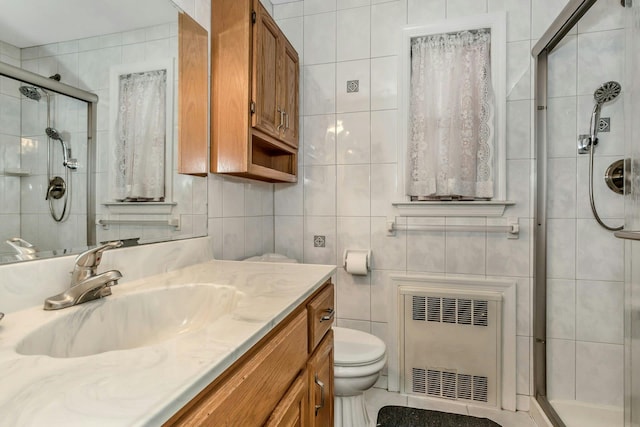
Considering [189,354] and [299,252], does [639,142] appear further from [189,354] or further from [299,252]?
[299,252]

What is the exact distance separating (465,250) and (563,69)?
1039mm

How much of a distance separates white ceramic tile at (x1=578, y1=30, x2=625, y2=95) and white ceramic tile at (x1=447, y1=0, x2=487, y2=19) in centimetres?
50

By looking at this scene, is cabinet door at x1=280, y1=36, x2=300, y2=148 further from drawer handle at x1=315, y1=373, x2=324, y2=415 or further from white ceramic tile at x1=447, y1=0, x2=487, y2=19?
drawer handle at x1=315, y1=373, x2=324, y2=415

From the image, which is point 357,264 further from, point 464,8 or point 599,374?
point 464,8

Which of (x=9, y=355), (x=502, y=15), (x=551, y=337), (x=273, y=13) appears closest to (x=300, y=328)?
(x=9, y=355)

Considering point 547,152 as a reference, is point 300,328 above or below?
below

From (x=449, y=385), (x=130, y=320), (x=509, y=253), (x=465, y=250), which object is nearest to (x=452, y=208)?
(x=465, y=250)

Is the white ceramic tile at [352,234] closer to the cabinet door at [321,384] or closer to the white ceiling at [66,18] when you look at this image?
the cabinet door at [321,384]

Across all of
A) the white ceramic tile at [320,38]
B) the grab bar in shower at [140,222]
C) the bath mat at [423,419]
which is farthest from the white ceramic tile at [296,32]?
the bath mat at [423,419]

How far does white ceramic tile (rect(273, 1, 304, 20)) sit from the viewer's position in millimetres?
2062

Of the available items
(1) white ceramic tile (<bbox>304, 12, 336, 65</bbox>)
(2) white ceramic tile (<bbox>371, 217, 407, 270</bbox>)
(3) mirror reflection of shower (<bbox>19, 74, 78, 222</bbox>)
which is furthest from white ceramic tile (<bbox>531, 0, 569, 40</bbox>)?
(3) mirror reflection of shower (<bbox>19, 74, 78, 222</bbox>)

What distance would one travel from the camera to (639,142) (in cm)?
99

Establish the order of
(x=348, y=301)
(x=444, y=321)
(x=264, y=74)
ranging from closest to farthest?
(x=264, y=74), (x=444, y=321), (x=348, y=301)

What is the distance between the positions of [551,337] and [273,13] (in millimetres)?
2482
